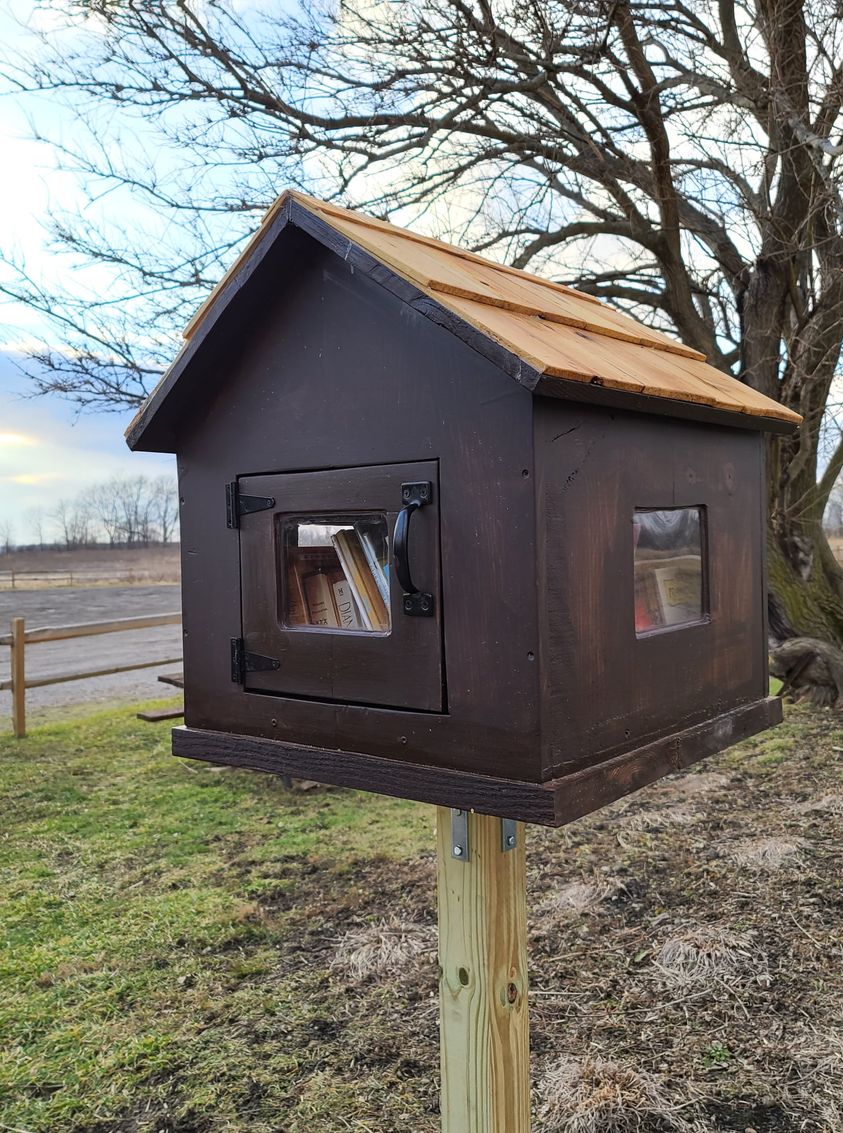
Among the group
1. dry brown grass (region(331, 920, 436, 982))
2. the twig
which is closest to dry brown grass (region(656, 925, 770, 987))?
the twig

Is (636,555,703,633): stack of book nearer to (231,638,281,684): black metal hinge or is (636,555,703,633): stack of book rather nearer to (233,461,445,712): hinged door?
(233,461,445,712): hinged door

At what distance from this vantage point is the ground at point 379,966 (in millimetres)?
2658

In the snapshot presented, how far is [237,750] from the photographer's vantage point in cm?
182

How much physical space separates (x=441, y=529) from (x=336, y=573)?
33 cm

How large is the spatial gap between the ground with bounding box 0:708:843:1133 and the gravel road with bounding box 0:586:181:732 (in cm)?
461

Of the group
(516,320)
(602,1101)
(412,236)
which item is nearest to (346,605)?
(516,320)

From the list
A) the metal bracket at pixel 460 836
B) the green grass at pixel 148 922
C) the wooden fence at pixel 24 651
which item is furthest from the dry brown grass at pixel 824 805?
the wooden fence at pixel 24 651

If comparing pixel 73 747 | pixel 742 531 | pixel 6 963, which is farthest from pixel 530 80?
pixel 73 747

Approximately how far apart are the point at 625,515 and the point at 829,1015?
90.1 inches

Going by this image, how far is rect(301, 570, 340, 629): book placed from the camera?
176 centimetres

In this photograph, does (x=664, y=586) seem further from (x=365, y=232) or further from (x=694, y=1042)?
(x=694, y=1042)

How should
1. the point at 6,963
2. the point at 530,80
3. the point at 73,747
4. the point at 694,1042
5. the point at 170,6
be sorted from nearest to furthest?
1. the point at 694,1042
2. the point at 6,963
3. the point at 530,80
4. the point at 170,6
5. the point at 73,747

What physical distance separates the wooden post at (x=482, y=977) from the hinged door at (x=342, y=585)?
0.41 m

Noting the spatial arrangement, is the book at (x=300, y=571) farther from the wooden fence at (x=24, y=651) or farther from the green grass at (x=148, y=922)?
the wooden fence at (x=24, y=651)
